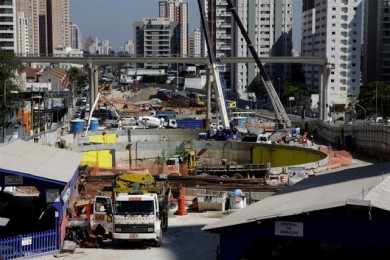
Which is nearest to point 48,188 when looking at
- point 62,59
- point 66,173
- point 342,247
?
point 66,173

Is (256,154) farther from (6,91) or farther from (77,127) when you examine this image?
(6,91)

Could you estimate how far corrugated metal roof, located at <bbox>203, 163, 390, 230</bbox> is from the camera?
12578 mm

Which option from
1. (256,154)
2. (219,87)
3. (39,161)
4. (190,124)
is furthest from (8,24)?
(39,161)

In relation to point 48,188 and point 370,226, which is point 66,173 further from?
point 370,226

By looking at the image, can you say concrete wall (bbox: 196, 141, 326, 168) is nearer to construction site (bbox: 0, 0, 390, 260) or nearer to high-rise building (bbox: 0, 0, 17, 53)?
construction site (bbox: 0, 0, 390, 260)

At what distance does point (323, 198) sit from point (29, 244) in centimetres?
668

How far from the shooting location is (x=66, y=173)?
17609mm

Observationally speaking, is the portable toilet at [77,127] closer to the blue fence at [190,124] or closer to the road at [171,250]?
the blue fence at [190,124]

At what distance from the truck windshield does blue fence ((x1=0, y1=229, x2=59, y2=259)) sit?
1547mm

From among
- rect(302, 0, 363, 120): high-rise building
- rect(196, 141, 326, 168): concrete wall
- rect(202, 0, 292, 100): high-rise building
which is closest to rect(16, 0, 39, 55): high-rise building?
rect(202, 0, 292, 100): high-rise building

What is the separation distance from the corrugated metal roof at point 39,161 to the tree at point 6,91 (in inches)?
1122

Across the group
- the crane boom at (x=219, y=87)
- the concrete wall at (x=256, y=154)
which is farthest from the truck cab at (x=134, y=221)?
the crane boom at (x=219, y=87)

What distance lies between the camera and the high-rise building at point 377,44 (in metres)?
121

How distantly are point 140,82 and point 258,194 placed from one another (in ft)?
537
